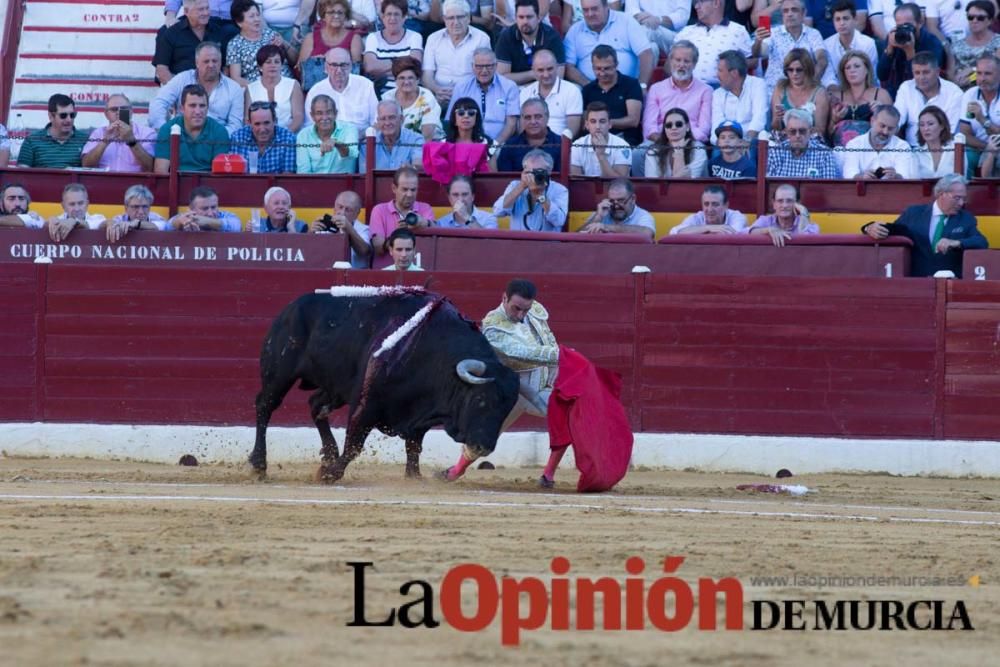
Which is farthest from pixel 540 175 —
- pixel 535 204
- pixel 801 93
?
pixel 801 93

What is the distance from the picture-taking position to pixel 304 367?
9.20 m

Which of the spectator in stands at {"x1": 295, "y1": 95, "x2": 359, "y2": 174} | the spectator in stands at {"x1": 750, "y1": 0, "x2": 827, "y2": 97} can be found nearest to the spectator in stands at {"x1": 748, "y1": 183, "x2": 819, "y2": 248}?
the spectator in stands at {"x1": 750, "y1": 0, "x2": 827, "y2": 97}

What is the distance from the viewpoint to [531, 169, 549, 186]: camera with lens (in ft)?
37.3

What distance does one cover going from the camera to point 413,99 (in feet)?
40.3

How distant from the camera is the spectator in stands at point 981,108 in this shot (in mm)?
11812

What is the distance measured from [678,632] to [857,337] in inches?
269

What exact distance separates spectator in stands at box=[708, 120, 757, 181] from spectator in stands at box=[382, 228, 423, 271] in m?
2.20

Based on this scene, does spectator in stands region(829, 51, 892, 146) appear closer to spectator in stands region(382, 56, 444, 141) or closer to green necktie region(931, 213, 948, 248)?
green necktie region(931, 213, 948, 248)

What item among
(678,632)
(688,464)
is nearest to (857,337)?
(688,464)

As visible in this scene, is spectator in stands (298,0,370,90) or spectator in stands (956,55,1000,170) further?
spectator in stands (298,0,370,90)

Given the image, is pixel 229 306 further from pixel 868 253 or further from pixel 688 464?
pixel 868 253

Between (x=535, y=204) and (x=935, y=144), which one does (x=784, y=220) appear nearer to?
(x=935, y=144)

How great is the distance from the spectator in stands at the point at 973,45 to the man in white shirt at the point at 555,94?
274cm

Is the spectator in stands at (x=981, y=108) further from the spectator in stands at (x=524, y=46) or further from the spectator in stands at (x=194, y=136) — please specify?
the spectator in stands at (x=524, y=46)
